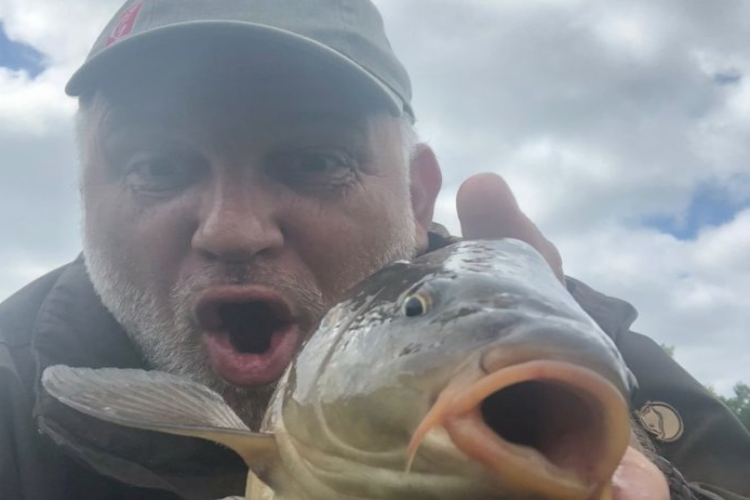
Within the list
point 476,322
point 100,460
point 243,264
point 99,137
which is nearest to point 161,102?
point 99,137

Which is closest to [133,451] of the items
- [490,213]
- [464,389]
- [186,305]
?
[186,305]

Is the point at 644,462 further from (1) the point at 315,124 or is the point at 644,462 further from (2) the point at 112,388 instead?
(1) the point at 315,124

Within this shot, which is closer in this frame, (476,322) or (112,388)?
(476,322)

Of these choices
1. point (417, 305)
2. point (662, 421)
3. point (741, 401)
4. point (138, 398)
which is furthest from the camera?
point (741, 401)

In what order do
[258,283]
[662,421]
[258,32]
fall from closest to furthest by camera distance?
[258,283], [258,32], [662,421]

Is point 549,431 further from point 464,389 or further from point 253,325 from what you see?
point 253,325

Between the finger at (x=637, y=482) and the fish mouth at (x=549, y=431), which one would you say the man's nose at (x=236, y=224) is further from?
the fish mouth at (x=549, y=431)

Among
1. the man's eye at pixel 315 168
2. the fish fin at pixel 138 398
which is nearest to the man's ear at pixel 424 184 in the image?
the man's eye at pixel 315 168

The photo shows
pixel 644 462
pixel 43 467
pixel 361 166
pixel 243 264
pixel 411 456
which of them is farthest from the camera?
pixel 361 166
